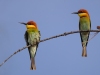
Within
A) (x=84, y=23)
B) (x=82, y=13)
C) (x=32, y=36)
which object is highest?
(x=82, y=13)

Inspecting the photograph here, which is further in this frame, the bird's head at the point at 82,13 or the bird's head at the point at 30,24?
the bird's head at the point at 82,13

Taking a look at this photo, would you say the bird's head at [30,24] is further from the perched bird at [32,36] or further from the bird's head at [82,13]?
the bird's head at [82,13]

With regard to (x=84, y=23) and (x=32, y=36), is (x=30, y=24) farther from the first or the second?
(x=84, y=23)

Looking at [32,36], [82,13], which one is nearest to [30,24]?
[32,36]

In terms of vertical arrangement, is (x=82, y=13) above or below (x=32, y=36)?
above

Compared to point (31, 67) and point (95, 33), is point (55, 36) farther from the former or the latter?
point (31, 67)

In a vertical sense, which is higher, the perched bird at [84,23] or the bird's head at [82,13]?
the bird's head at [82,13]

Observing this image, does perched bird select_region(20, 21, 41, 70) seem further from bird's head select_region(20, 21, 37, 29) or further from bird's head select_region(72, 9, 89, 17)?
bird's head select_region(72, 9, 89, 17)

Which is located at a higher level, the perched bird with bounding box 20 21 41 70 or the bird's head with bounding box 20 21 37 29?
the bird's head with bounding box 20 21 37 29

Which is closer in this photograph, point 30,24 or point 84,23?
point 30,24

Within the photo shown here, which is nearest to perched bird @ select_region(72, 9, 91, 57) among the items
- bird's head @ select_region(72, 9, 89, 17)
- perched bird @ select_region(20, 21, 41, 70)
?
bird's head @ select_region(72, 9, 89, 17)

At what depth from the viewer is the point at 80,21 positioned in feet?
14.3

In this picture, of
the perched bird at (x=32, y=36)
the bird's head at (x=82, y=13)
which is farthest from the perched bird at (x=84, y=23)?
the perched bird at (x=32, y=36)

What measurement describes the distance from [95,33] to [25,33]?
220 centimetres
